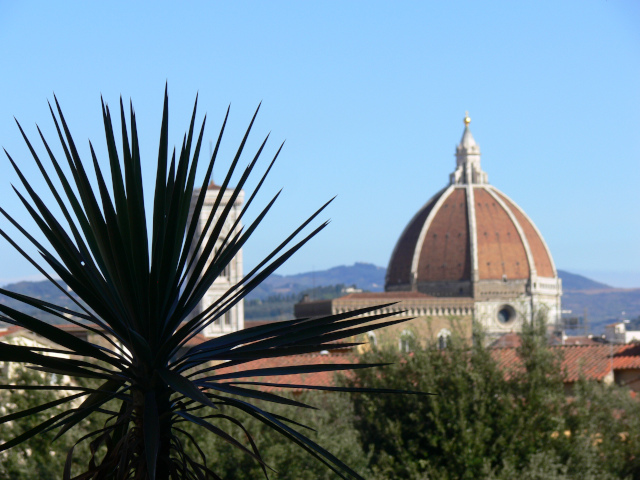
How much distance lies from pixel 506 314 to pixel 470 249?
320 inches

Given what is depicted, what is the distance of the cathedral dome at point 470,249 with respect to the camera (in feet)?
314

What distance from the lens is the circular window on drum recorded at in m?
90.1

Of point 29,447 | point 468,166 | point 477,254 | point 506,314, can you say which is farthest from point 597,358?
point 468,166

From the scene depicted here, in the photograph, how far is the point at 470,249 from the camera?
95.8 meters

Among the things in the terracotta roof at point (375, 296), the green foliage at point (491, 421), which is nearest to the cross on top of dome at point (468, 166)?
the terracotta roof at point (375, 296)

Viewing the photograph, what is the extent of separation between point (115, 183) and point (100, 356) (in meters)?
0.66

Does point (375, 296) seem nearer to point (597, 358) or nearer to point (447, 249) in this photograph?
point (447, 249)

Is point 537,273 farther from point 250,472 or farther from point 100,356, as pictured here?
point 100,356

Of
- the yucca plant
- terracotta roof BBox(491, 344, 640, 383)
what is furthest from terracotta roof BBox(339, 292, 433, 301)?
the yucca plant

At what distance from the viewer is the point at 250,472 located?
1667 centimetres

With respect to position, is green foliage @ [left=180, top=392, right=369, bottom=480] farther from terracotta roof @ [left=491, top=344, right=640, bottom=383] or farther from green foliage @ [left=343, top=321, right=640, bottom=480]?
terracotta roof @ [left=491, top=344, right=640, bottom=383]

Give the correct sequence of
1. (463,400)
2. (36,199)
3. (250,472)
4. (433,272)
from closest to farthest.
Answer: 1. (36,199)
2. (250,472)
3. (463,400)
4. (433,272)

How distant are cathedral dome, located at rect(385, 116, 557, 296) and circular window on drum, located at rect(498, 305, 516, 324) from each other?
12.0ft

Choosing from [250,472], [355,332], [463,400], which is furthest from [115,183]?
[463,400]
